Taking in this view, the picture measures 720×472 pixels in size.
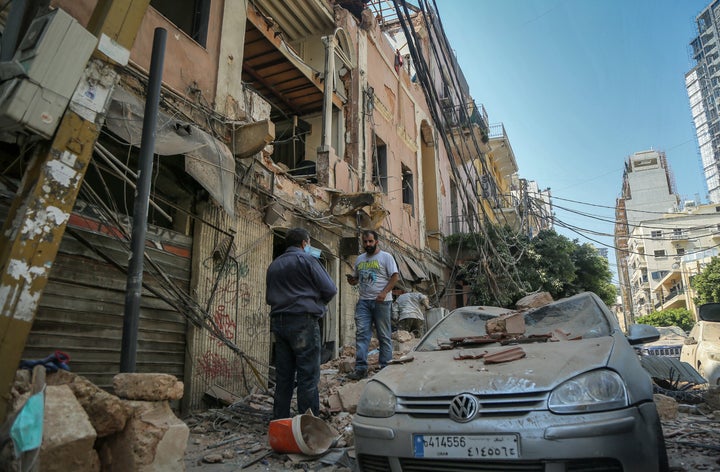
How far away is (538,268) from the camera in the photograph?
16.8 m

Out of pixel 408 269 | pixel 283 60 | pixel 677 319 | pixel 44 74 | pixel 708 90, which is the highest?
pixel 708 90

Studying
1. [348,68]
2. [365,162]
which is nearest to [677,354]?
[365,162]

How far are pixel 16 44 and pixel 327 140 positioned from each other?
7.88 metres

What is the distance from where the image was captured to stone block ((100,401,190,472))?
2.46 m

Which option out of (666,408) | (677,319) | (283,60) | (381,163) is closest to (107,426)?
(666,408)

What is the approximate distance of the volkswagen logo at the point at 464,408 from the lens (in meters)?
2.53

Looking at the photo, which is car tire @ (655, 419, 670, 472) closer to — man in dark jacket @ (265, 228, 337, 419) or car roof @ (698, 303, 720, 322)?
man in dark jacket @ (265, 228, 337, 419)

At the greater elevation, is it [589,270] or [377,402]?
[589,270]

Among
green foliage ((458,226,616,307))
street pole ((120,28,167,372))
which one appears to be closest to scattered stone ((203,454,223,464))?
street pole ((120,28,167,372))

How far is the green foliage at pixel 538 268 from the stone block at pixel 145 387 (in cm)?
1347

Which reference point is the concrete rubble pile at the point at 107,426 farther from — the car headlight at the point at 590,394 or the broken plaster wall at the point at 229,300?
the broken plaster wall at the point at 229,300

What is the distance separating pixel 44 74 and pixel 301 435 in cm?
294

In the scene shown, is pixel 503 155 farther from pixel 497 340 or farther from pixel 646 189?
pixel 646 189

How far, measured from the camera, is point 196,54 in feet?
22.5
